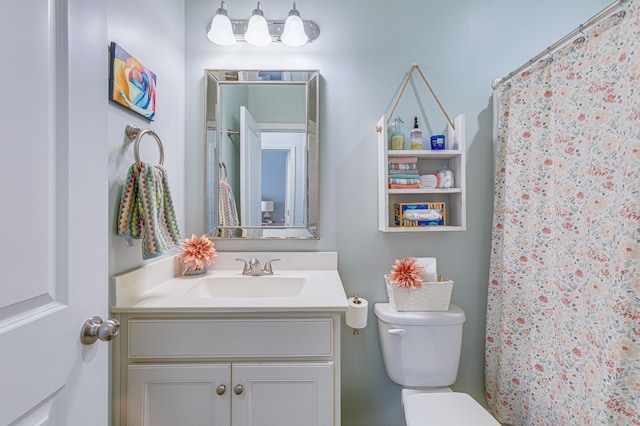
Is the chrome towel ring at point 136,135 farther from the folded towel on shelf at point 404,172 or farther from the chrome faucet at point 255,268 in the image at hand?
the folded towel on shelf at point 404,172

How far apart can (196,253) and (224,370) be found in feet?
1.85

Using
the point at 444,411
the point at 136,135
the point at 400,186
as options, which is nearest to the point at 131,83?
the point at 136,135

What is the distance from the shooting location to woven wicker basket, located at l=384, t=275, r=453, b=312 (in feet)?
4.49

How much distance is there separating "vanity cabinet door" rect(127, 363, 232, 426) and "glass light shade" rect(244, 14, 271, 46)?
1.43 meters

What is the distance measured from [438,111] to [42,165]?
1.60 meters

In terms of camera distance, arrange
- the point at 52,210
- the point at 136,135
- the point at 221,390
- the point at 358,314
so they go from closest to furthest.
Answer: the point at 52,210 → the point at 221,390 → the point at 136,135 → the point at 358,314

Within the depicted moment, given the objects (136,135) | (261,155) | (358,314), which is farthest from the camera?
(261,155)

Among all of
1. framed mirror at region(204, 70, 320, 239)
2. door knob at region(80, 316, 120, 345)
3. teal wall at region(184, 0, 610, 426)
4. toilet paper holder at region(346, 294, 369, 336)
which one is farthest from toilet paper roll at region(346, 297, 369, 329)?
door knob at region(80, 316, 120, 345)

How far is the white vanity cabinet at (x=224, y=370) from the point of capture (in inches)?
40.8

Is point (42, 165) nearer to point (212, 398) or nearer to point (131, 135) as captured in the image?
point (131, 135)

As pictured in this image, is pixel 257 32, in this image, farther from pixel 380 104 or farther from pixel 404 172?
pixel 404 172

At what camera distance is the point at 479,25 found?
1.61m

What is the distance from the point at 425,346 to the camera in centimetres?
134

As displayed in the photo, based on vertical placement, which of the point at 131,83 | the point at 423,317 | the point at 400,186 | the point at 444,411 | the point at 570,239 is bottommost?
the point at 444,411
